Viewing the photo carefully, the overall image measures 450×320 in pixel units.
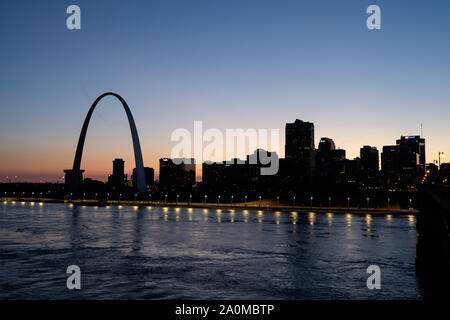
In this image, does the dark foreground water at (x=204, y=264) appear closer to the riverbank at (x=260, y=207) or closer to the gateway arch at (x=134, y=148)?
the riverbank at (x=260, y=207)

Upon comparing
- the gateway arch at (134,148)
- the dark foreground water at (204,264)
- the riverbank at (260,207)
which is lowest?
the riverbank at (260,207)

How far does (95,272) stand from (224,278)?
27.2 feet

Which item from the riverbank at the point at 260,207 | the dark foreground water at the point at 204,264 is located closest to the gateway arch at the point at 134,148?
the riverbank at the point at 260,207

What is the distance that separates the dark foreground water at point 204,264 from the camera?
22594 mm

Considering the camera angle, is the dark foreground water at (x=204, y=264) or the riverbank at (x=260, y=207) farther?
the riverbank at (x=260, y=207)

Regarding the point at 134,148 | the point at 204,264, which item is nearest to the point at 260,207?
the point at 134,148

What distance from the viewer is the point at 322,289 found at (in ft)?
77.0

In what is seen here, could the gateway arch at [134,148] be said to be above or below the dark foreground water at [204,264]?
above

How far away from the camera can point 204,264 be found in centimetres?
3130

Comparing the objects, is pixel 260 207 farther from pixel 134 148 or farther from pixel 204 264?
→ pixel 204 264

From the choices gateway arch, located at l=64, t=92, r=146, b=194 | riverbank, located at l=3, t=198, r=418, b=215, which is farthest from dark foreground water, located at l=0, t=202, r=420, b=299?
gateway arch, located at l=64, t=92, r=146, b=194

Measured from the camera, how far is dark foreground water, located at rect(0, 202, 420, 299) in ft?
74.1

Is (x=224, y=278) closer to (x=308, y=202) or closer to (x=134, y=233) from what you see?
(x=134, y=233)
